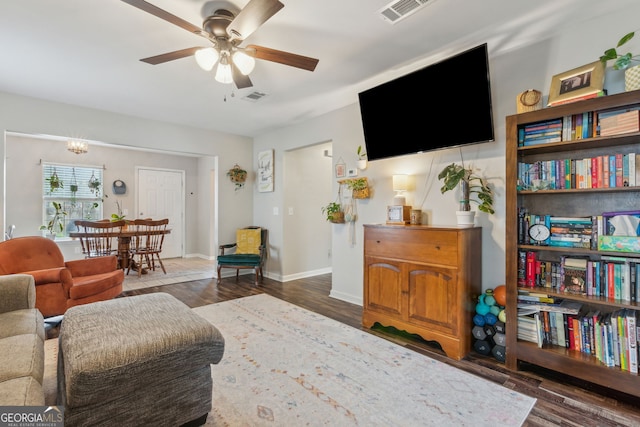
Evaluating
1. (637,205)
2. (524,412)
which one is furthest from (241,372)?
(637,205)

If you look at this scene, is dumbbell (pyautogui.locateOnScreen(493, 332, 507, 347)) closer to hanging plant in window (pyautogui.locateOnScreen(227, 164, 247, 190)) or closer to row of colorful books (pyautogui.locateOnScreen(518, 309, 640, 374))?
row of colorful books (pyautogui.locateOnScreen(518, 309, 640, 374))

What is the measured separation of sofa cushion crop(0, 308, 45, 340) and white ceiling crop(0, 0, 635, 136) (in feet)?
6.59

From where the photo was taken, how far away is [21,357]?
135 centimetres

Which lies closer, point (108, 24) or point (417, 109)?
point (108, 24)

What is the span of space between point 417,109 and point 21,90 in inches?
172

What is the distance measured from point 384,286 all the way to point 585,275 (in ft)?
4.82

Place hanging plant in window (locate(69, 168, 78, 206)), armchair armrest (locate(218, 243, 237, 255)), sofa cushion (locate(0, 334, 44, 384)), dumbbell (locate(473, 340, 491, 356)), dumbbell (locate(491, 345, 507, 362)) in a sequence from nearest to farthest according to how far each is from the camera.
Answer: sofa cushion (locate(0, 334, 44, 384)), dumbbell (locate(491, 345, 507, 362)), dumbbell (locate(473, 340, 491, 356)), armchair armrest (locate(218, 243, 237, 255)), hanging plant in window (locate(69, 168, 78, 206))

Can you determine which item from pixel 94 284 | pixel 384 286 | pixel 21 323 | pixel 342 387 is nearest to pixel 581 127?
pixel 384 286

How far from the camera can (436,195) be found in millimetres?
2979

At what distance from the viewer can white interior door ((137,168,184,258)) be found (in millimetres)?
6652

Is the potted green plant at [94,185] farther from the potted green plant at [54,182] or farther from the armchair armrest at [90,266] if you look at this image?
the armchair armrest at [90,266]

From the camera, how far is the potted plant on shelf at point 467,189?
2529mm

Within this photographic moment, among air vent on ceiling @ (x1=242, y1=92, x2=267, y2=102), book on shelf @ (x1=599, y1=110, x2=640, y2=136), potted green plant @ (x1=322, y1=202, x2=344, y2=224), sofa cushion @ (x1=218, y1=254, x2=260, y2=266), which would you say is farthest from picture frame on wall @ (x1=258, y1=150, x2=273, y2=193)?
book on shelf @ (x1=599, y1=110, x2=640, y2=136)

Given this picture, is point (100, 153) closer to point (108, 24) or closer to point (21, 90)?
point (21, 90)
